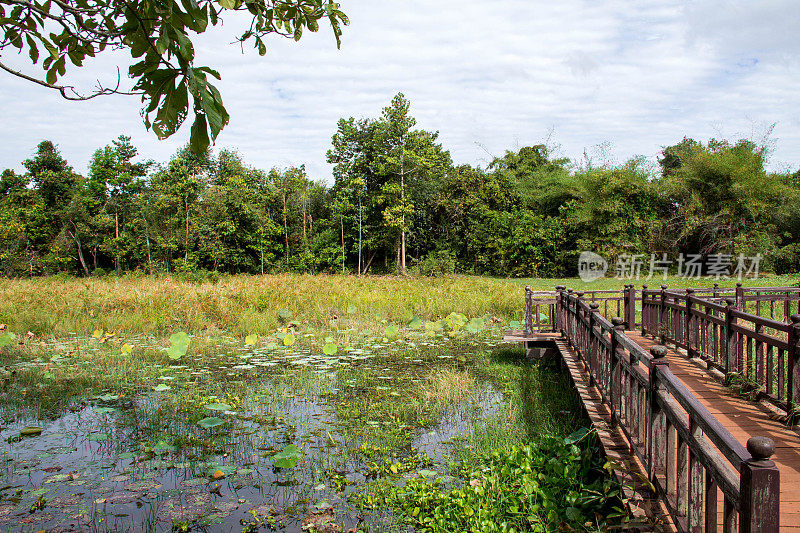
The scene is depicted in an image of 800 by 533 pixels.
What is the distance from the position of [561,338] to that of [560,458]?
424 cm

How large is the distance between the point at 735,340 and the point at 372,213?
2903cm

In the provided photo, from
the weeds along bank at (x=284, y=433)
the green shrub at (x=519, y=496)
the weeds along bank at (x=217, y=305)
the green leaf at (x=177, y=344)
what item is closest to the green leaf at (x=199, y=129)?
the weeds along bank at (x=284, y=433)

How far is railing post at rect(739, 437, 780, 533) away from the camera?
1.67 m

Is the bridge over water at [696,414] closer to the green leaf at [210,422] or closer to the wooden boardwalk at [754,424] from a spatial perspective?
the wooden boardwalk at [754,424]

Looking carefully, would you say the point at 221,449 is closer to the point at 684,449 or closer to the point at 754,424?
the point at 684,449

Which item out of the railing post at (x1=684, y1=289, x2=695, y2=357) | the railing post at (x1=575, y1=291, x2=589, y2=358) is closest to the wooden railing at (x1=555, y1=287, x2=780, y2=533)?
the railing post at (x1=575, y1=291, x2=589, y2=358)

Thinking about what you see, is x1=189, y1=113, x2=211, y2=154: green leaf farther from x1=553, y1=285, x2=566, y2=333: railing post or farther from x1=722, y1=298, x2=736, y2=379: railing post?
x1=553, y1=285, x2=566, y2=333: railing post

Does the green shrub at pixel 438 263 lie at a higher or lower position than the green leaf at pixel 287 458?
higher

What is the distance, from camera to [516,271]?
3041 centimetres

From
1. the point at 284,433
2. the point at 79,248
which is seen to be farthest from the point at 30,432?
the point at 79,248

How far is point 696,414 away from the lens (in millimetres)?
2336

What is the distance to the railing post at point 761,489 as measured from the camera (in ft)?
5.49

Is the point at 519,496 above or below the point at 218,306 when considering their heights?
below

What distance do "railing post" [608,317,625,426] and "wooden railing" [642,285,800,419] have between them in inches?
51.0
